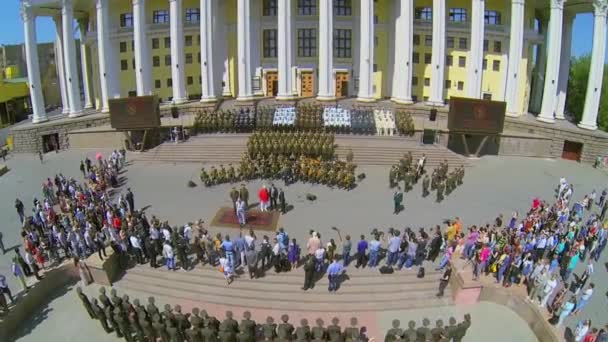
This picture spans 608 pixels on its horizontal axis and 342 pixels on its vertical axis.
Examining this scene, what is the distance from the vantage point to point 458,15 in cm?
4178

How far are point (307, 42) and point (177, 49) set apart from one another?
13265mm

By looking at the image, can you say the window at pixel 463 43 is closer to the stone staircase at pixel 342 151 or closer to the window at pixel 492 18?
the window at pixel 492 18

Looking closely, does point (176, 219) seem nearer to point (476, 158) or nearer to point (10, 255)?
point (10, 255)

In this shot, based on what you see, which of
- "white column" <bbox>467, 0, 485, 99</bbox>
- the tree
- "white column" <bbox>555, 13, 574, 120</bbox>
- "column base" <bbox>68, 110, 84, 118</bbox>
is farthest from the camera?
the tree

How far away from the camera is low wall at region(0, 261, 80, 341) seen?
1375 cm

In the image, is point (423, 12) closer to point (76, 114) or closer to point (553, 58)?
point (553, 58)

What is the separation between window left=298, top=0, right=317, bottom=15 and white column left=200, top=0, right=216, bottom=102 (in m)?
8.93

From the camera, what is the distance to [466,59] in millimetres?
41906

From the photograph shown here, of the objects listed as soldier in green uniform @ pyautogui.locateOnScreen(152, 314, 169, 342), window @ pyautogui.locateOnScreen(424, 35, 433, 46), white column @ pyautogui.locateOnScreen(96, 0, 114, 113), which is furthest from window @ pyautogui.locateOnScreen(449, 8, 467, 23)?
soldier in green uniform @ pyautogui.locateOnScreen(152, 314, 169, 342)

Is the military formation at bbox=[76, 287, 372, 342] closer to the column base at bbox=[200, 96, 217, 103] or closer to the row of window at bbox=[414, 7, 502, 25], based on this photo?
the column base at bbox=[200, 96, 217, 103]

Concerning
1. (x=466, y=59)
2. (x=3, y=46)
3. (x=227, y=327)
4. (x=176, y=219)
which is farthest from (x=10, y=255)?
(x=3, y=46)

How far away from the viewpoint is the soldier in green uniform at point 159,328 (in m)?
12.0

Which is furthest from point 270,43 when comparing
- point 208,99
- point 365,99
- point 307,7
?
point 365,99

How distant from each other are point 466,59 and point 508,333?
114ft
